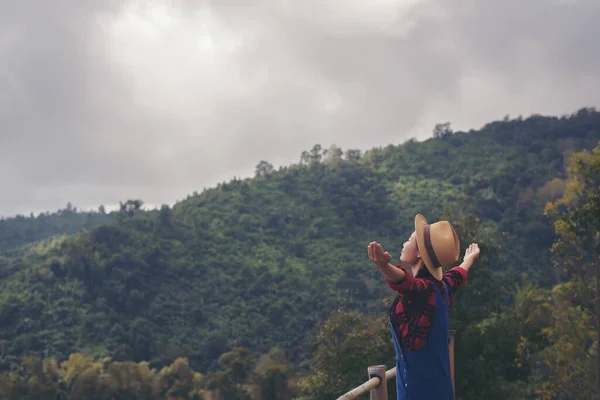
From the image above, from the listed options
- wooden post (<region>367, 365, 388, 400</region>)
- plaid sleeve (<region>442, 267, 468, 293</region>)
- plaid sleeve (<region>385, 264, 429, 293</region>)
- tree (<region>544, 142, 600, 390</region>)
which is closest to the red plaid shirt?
plaid sleeve (<region>385, 264, 429, 293</region>)

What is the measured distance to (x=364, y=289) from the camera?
44.8 meters

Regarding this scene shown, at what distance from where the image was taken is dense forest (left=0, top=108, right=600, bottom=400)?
→ 15555 millimetres

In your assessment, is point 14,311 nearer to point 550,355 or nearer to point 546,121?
point 550,355

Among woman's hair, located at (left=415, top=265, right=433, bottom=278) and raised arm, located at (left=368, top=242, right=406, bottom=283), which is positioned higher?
raised arm, located at (left=368, top=242, right=406, bottom=283)

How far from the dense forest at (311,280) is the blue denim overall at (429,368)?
1160 cm

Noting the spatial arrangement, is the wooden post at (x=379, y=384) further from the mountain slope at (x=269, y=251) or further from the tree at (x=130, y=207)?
the tree at (x=130, y=207)

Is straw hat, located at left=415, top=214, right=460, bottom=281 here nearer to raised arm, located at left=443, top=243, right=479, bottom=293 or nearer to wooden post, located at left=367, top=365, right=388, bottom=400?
raised arm, located at left=443, top=243, right=479, bottom=293

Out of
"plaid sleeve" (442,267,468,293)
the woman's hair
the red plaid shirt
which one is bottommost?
the red plaid shirt

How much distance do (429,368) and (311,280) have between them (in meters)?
44.6

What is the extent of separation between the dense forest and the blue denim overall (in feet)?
38.1

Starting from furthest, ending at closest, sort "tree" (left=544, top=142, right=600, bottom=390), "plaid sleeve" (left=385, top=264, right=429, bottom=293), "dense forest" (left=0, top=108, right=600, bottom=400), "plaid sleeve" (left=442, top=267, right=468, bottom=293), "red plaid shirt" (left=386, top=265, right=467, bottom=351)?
"dense forest" (left=0, top=108, right=600, bottom=400)
"tree" (left=544, top=142, right=600, bottom=390)
"plaid sleeve" (left=442, top=267, right=468, bottom=293)
"red plaid shirt" (left=386, top=265, right=467, bottom=351)
"plaid sleeve" (left=385, top=264, right=429, bottom=293)

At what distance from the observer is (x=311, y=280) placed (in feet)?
154

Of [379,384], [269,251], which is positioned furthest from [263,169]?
[379,384]

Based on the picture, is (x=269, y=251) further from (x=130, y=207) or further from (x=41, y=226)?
(x=41, y=226)
